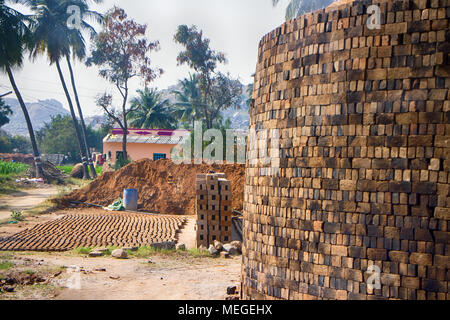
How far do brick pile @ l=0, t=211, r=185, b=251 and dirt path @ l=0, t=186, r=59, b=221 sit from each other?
3.27 m

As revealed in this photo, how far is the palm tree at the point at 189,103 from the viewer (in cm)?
3956

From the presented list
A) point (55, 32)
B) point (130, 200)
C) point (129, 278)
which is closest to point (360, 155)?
point (129, 278)

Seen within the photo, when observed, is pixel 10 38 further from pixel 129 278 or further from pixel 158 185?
pixel 129 278

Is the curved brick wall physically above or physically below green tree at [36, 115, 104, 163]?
below

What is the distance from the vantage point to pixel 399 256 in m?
3.79

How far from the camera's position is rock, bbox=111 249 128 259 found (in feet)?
30.4

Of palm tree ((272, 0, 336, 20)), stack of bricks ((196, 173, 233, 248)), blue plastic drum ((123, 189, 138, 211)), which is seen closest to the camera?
stack of bricks ((196, 173, 233, 248))

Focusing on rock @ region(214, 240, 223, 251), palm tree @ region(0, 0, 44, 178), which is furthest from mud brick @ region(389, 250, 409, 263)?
palm tree @ region(0, 0, 44, 178)

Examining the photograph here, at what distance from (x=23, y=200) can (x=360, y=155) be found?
738 inches

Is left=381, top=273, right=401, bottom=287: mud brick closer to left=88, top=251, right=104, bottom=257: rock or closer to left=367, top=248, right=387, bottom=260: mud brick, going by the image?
left=367, top=248, right=387, bottom=260: mud brick

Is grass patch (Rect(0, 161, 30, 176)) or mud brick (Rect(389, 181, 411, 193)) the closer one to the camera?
mud brick (Rect(389, 181, 411, 193))

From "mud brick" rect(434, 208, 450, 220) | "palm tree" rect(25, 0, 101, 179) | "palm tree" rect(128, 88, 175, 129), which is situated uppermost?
"palm tree" rect(25, 0, 101, 179)

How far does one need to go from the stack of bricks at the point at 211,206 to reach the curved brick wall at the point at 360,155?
6161 millimetres
